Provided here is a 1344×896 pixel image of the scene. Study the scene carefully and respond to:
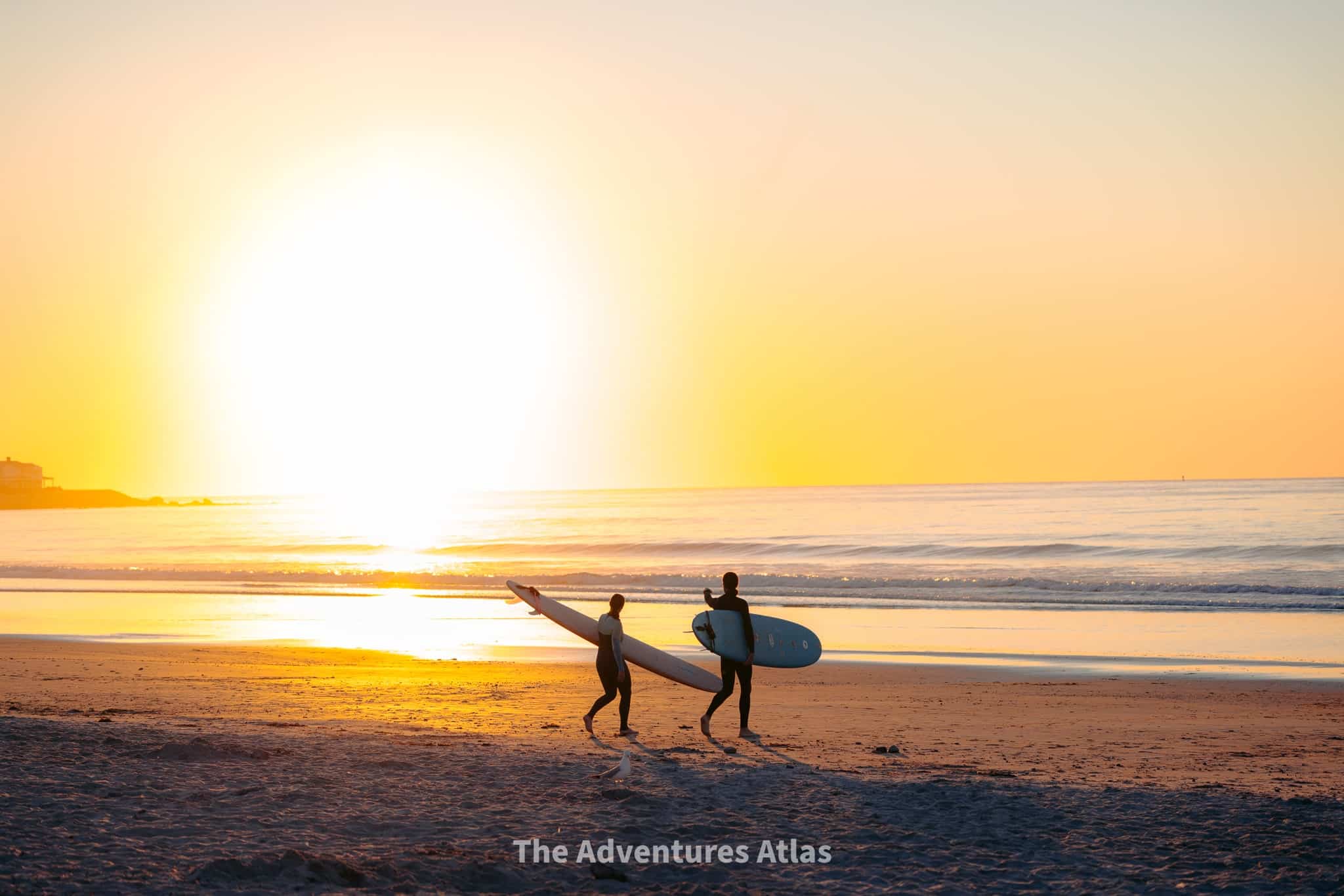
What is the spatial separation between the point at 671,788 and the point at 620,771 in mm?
606

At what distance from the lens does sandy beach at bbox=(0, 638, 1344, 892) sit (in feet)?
22.7

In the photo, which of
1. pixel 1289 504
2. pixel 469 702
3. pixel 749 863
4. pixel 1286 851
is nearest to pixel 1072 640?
pixel 469 702

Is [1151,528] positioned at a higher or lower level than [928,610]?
higher

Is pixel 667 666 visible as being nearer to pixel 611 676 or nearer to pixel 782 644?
pixel 782 644

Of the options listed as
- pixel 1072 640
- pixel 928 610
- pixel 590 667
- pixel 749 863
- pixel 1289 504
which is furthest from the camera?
pixel 1289 504

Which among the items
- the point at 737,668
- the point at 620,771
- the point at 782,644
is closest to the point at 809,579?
the point at 782,644

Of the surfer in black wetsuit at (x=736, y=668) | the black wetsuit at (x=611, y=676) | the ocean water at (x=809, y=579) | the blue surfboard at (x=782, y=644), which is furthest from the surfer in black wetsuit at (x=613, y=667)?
the ocean water at (x=809, y=579)

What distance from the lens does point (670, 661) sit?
14.9m

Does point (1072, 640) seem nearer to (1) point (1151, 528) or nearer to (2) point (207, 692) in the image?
(2) point (207, 692)

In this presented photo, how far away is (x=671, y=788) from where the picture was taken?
920 centimetres

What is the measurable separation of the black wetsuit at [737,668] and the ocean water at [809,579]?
27.5 feet

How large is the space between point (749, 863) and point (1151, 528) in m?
62.7

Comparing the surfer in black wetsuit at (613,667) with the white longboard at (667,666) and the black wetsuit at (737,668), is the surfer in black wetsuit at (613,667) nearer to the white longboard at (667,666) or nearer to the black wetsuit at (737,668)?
the black wetsuit at (737,668)

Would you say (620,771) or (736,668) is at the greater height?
(736,668)
